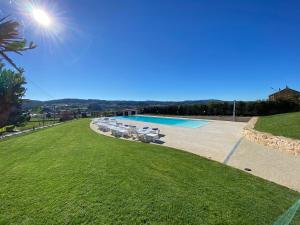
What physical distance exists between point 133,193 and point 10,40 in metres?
4.20

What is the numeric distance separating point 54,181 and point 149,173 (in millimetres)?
2664

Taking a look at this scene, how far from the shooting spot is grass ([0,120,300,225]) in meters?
3.91

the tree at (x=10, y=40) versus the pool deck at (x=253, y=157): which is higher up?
the tree at (x=10, y=40)

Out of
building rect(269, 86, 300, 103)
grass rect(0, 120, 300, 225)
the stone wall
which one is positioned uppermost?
building rect(269, 86, 300, 103)

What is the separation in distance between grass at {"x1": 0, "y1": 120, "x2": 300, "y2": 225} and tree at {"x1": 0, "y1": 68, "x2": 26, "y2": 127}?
9.77 ft

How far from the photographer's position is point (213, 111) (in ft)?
93.1

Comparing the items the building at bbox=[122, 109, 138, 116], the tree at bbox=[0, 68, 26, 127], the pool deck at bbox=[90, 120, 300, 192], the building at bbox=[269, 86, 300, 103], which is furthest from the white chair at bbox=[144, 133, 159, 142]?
the building at bbox=[122, 109, 138, 116]

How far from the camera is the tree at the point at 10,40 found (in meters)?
1.31

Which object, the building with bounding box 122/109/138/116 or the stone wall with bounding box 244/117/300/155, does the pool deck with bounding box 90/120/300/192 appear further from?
the building with bounding box 122/109/138/116

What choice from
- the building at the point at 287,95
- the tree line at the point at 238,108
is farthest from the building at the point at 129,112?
the building at the point at 287,95

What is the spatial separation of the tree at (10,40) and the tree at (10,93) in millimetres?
76

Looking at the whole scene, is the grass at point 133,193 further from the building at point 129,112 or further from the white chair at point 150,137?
the building at point 129,112

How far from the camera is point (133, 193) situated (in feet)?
15.6

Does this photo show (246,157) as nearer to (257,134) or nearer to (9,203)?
(257,134)
